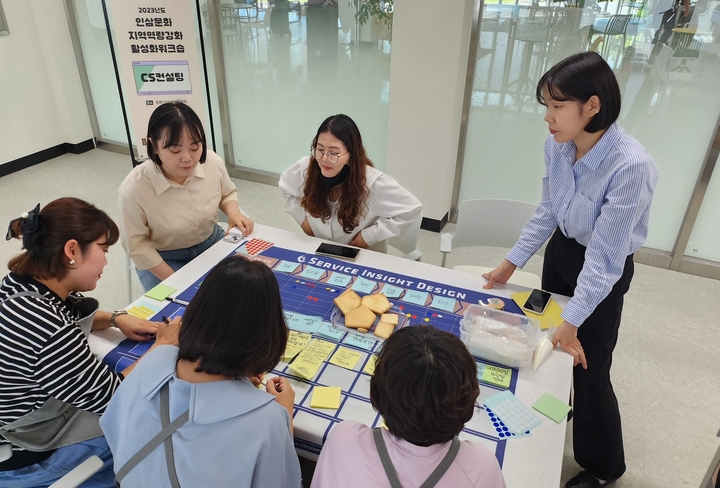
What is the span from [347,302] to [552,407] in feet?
2.29

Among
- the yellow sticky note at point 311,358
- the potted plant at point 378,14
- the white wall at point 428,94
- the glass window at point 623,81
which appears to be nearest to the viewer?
the yellow sticky note at point 311,358

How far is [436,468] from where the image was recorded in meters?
1.00

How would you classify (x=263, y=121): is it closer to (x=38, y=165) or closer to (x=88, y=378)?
(x=38, y=165)

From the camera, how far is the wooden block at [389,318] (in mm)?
1649

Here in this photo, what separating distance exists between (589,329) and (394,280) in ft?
2.26

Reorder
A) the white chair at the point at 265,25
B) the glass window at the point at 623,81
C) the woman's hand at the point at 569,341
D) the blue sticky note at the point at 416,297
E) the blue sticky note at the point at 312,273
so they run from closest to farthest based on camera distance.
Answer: the woman's hand at the point at 569,341 < the blue sticky note at the point at 416,297 < the blue sticky note at the point at 312,273 < the glass window at the point at 623,81 < the white chair at the point at 265,25

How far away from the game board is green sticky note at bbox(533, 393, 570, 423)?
3.4 inches

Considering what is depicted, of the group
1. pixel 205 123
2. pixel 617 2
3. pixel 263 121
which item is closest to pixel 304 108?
pixel 263 121

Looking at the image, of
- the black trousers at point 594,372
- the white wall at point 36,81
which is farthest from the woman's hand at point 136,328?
the white wall at point 36,81

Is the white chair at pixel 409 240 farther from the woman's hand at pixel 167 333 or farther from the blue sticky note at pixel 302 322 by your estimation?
the woman's hand at pixel 167 333

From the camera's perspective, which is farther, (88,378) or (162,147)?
(162,147)

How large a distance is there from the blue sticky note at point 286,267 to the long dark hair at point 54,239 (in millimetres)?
701

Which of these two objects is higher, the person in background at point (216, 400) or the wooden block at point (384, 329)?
the person in background at point (216, 400)

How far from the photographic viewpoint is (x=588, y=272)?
153cm
